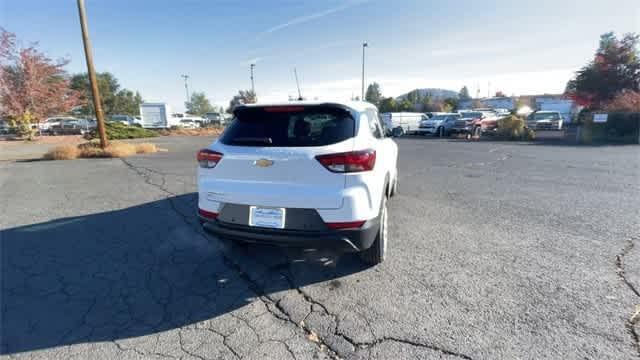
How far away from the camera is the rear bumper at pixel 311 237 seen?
2650 mm

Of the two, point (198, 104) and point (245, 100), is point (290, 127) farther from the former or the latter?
point (198, 104)

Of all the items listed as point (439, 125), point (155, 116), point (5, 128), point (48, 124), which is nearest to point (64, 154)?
point (5, 128)

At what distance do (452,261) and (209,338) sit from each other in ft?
8.73

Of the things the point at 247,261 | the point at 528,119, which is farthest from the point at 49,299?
the point at 528,119

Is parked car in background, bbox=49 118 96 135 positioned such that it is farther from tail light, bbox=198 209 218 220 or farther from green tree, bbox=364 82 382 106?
green tree, bbox=364 82 382 106

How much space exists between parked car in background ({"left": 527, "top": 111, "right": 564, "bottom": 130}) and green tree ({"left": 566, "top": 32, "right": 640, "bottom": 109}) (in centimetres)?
342

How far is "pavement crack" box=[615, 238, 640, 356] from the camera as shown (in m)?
2.22

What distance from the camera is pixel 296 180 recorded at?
8.73 ft

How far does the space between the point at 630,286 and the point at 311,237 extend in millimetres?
3092

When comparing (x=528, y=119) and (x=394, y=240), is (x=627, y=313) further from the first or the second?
(x=528, y=119)

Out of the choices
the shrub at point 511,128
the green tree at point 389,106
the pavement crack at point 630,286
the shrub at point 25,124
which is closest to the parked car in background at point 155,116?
the shrub at point 25,124

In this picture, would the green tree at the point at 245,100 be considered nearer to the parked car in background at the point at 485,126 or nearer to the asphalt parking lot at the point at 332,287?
the asphalt parking lot at the point at 332,287

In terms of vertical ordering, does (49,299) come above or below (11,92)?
below

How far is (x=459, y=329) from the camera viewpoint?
2375 millimetres
